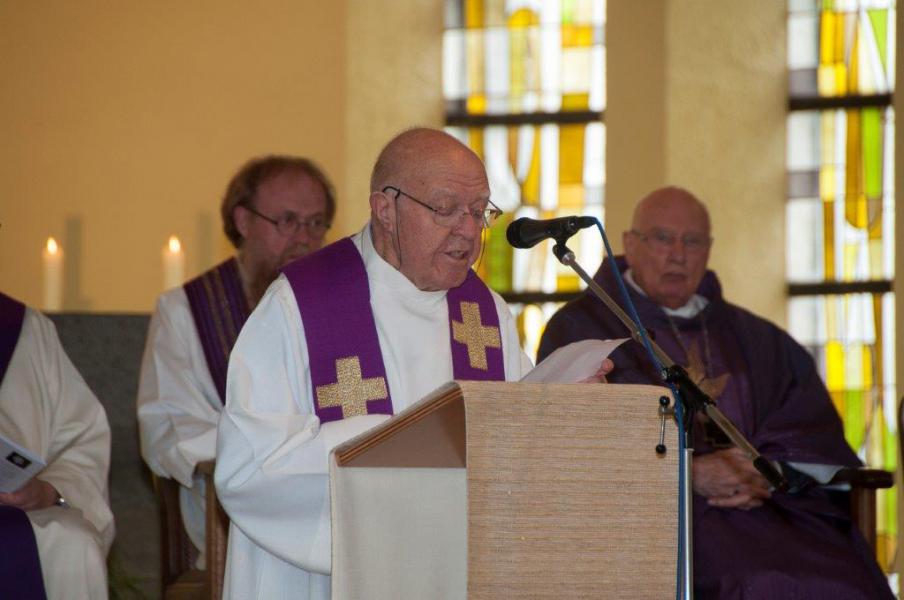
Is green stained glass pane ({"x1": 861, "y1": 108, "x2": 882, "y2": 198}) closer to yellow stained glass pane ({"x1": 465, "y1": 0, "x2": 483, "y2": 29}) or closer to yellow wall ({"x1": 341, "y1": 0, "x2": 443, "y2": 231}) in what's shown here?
yellow stained glass pane ({"x1": 465, "y1": 0, "x2": 483, "y2": 29})

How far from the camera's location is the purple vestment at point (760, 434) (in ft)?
18.0

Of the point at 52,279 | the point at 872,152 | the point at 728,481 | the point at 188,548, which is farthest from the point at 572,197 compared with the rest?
the point at 188,548

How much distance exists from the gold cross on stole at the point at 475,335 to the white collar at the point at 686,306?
193 centimetres

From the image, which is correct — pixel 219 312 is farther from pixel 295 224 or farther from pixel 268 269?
pixel 295 224

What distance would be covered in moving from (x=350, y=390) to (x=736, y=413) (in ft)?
8.14

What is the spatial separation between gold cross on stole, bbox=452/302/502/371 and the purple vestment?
1389mm

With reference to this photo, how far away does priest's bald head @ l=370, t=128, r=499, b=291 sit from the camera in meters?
4.37

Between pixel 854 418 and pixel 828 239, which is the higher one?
pixel 828 239

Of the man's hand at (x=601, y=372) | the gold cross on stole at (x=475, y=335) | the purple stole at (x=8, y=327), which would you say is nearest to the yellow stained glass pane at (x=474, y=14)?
the purple stole at (x=8, y=327)

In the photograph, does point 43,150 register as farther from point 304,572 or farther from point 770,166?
point 304,572

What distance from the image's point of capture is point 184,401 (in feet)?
19.8

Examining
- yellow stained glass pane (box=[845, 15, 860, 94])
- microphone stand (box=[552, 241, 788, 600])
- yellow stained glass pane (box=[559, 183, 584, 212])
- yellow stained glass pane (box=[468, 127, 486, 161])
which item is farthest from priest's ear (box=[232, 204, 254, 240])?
yellow stained glass pane (box=[845, 15, 860, 94])

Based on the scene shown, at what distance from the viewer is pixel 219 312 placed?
248 inches

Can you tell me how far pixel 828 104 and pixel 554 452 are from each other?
5.69 m
